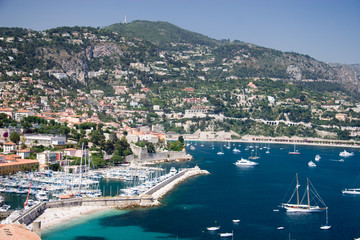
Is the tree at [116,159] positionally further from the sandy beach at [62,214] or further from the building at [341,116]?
the building at [341,116]

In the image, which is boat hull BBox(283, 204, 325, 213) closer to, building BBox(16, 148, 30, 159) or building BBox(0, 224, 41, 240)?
building BBox(0, 224, 41, 240)

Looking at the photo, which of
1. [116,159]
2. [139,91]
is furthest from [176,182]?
[139,91]

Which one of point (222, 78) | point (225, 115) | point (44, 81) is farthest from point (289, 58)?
point (44, 81)

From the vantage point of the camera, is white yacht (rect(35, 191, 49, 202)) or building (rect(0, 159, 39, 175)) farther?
building (rect(0, 159, 39, 175))

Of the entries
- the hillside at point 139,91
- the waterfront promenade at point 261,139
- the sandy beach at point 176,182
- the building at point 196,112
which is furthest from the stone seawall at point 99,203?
the building at point 196,112

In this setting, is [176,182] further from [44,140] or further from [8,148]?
[8,148]

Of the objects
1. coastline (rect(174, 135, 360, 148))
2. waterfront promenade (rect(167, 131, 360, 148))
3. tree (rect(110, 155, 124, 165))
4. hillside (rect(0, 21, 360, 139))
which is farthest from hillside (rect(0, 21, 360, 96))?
tree (rect(110, 155, 124, 165))

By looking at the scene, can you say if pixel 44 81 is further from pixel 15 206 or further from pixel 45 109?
pixel 15 206
